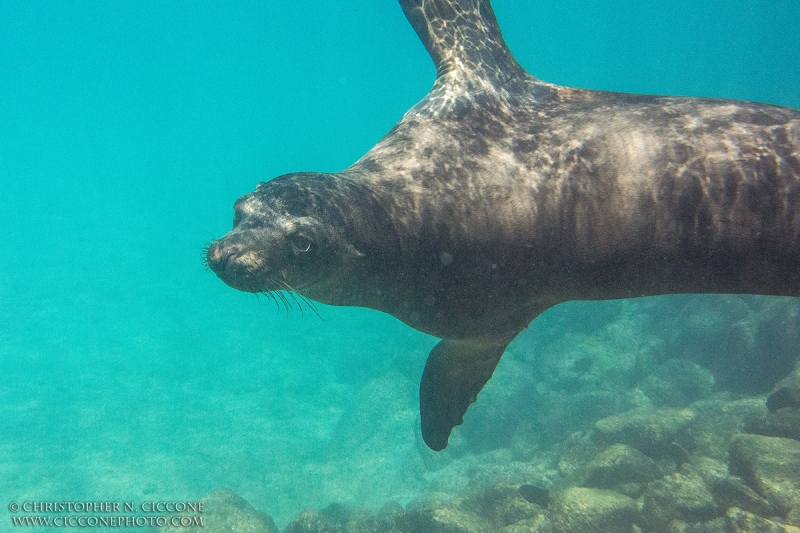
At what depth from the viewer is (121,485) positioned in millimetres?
22188

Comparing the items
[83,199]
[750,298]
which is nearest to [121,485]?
[750,298]

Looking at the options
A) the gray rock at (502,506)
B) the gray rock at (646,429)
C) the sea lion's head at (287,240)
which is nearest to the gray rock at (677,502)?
the gray rock at (502,506)

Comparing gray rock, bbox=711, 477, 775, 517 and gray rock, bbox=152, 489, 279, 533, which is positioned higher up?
gray rock, bbox=711, 477, 775, 517

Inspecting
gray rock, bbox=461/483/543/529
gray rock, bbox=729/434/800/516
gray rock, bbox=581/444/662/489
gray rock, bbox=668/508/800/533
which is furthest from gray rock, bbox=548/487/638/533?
gray rock, bbox=729/434/800/516

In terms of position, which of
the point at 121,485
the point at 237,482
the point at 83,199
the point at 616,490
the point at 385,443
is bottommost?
the point at 121,485

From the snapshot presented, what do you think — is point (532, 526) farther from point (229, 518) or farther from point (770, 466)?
point (229, 518)

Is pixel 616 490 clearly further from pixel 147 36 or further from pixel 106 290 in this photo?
pixel 147 36

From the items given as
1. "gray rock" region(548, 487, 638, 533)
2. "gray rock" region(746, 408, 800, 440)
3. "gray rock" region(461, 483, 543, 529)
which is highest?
"gray rock" region(746, 408, 800, 440)

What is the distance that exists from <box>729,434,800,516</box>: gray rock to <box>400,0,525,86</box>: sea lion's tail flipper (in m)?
8.55

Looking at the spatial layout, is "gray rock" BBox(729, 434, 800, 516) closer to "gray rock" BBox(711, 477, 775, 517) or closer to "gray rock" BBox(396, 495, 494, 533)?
"gray rock" BBox(711, 477, 775, 517)

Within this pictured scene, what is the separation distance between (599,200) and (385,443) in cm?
2064

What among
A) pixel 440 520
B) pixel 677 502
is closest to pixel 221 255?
pixel 677 502

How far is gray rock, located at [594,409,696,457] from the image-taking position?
1224cm

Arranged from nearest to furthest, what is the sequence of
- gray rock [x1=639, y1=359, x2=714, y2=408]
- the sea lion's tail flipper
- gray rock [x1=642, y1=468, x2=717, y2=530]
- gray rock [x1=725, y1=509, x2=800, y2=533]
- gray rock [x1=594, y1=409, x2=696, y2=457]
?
the sea lion's tail flipper → gray rock [x1=725, y1=509, x2=800, y2=533] → gray rock [x1=642, y1=468, x2=717, y2=530] → gray rock [x1=594, y1=409, x2=696, y2=457] → gray rock [x1=639, y1=359, x2=714, y2=408]
